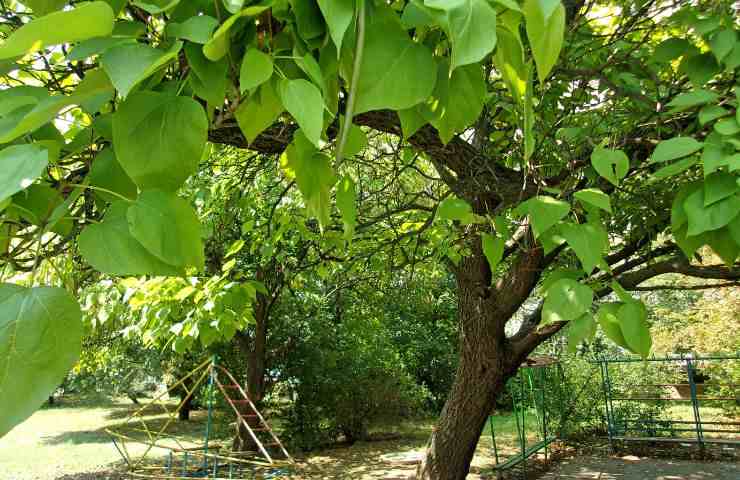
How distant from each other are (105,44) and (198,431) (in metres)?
12.3

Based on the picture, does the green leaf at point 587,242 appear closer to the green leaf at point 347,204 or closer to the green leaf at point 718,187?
the green leaf at point 718,187

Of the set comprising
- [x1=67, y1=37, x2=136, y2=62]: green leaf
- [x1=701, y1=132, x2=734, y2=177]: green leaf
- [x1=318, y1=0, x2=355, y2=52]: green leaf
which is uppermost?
[x1=701, y1=132, x2=734, y2=177]: green leaf

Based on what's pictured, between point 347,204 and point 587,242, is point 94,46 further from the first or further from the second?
point 587,242

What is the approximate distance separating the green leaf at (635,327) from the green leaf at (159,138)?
697mm

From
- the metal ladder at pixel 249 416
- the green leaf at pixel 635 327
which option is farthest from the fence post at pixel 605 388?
the green leaf at pixel 635 327

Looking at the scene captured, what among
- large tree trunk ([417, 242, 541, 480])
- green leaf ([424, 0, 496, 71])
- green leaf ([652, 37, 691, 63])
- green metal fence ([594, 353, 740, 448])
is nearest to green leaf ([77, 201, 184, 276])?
green leaf ([424, 0, 496, 71])

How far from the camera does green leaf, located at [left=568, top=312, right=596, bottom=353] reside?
902 millimetres

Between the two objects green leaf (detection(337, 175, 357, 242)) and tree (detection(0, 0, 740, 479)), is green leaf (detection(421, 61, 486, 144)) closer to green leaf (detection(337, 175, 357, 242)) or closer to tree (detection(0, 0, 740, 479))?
tree (detection(0, 0, 740, 479))

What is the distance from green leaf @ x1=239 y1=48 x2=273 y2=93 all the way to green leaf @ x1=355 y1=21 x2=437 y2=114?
0.07m

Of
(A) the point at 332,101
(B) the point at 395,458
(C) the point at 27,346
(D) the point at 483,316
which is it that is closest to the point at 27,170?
(C) the point at 27,346

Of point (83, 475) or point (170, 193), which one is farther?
point (83, 475)

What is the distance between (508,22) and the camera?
395 millimetres

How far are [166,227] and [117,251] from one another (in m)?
0.04

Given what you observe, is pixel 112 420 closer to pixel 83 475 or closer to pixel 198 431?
pixel 198 431
